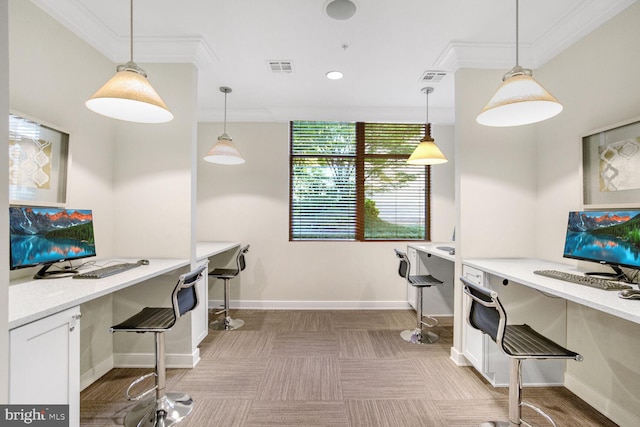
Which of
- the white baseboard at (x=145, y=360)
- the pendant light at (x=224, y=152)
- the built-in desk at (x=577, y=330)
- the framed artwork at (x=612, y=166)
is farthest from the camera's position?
the pendant light at (x=224, y=152)

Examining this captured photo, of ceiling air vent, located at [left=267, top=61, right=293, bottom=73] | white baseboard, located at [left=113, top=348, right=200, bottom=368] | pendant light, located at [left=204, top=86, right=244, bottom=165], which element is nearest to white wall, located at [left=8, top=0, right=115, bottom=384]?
white baseboard, located at [left=113, top=348, right=200, bottom=368]

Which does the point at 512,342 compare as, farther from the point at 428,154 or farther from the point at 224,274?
the point at 224,274

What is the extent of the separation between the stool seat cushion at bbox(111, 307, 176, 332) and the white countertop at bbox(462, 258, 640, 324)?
91.8 inches

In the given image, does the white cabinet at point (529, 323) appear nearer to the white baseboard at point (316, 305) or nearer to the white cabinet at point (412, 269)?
the white cabinet at point (412, 269)

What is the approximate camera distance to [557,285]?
174cm

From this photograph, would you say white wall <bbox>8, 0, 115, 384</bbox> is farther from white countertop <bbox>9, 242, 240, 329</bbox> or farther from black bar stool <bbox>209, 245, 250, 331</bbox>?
black bar stool <bbox>209, 245, 250, 331</bbox>

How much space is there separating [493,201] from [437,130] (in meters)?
2.17

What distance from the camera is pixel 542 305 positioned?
242 centimetres

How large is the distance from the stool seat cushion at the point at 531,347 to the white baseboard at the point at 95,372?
3074mm

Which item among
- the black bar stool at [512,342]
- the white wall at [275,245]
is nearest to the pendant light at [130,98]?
the black bar stool at [512,342]

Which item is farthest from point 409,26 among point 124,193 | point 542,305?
point 124,193

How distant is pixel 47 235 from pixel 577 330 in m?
3.88

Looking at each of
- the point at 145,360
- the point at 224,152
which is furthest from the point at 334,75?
the point at 145,360

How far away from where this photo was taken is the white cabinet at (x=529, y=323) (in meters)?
2.37
